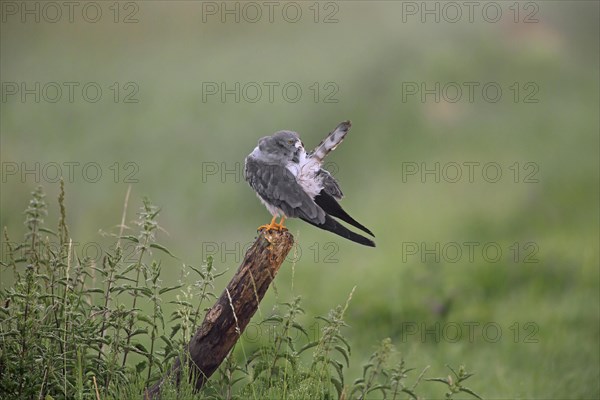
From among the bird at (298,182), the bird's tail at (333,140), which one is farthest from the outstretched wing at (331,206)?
the bird's tail at (333,140)

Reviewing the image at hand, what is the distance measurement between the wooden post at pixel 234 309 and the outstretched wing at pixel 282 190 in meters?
0.26

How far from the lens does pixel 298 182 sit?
4895mm

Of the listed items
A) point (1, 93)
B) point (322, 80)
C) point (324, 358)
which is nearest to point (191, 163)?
point (322, 80)

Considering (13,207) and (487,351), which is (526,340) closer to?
(487,351)

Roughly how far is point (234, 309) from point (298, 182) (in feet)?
3.09

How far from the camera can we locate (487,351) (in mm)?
7797

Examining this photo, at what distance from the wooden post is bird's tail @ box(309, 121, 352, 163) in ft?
1.98

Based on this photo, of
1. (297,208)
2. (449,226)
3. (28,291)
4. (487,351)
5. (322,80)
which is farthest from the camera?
(322,80)

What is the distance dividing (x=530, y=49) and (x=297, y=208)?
742 cm

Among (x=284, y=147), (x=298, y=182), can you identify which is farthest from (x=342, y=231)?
(x=284, y=147)

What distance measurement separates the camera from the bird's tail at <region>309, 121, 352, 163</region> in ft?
15.1

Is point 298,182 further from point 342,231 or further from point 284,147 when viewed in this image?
point 342,231

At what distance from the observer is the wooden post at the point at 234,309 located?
14.8 ft

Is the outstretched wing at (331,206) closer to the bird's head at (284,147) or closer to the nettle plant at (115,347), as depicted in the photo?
the bird's head at (284,147)
